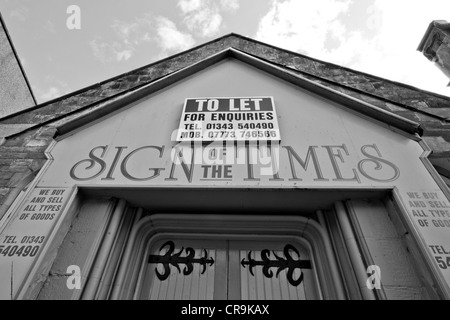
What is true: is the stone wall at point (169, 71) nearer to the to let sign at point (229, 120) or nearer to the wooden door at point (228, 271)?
the to let sign at point (229, 120)

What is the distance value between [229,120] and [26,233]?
7.29 ft

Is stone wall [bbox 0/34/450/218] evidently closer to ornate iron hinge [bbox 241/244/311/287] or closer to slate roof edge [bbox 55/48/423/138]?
slate roof edge [bbox 55/48/423/138]

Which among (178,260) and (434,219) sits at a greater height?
(434,219)

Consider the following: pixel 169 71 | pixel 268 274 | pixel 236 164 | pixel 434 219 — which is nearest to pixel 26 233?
pixel 236 164

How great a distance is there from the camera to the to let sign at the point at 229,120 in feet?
8.93

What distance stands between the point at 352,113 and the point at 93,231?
305cm

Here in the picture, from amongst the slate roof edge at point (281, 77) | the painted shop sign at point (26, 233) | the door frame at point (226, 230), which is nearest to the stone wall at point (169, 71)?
the slate roof edge at point (281, 77)

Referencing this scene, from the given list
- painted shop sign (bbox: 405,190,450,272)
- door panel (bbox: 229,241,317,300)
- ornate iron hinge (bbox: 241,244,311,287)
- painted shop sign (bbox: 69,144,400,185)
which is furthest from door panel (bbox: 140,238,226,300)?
painted shop sign (bbox: 405,190,450,272)

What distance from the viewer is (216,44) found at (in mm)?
4688

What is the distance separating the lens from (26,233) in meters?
2.03

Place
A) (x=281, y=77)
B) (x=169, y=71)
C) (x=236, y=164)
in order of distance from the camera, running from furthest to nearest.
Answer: (x=169, y=71) < (x=281, y=77) < (x=236, y=164)

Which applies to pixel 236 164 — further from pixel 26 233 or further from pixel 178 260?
pixel 26 233

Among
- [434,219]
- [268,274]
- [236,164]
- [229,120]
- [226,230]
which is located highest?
[229,120]

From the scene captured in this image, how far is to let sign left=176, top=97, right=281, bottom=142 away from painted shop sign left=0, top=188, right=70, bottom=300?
1330 mm
